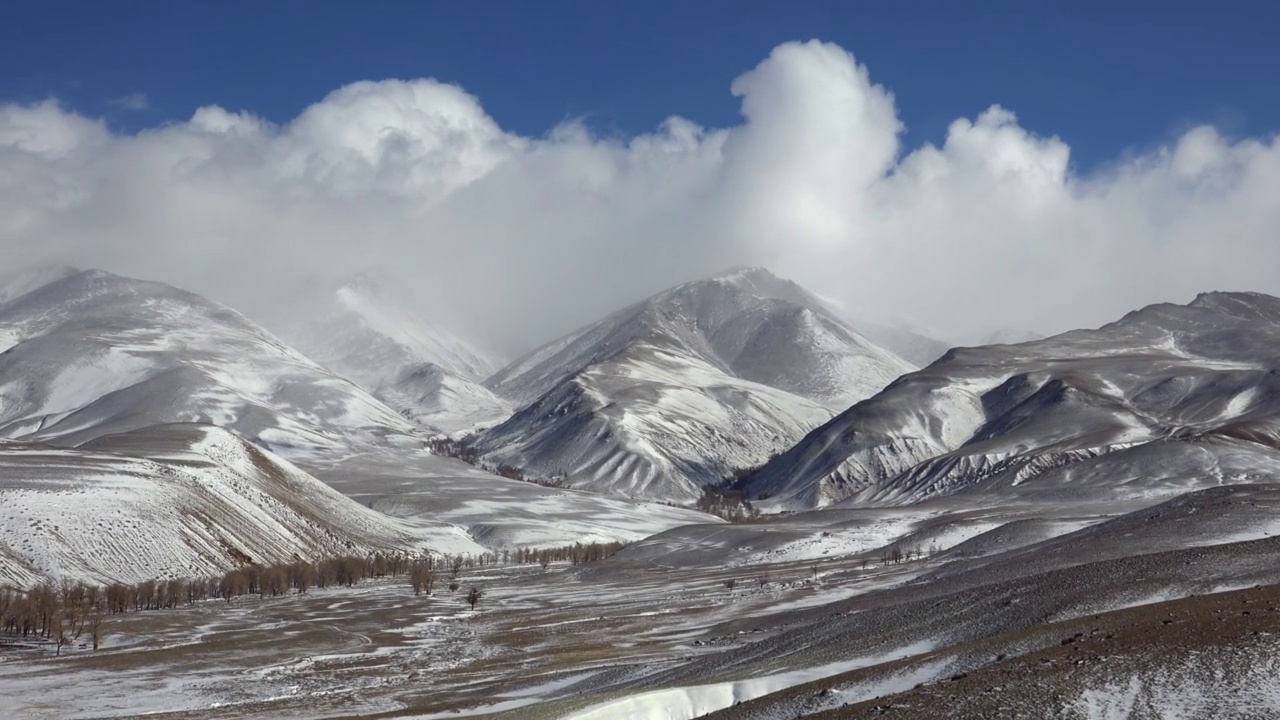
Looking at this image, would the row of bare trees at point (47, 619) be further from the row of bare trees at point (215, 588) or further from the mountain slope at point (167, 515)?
the mountain slope at point (167, 515)

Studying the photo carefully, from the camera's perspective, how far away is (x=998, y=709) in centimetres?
2870

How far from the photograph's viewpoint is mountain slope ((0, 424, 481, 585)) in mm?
124312

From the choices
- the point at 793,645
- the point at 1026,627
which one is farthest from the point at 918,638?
the point at 793,645

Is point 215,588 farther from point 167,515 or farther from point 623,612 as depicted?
point 623,612

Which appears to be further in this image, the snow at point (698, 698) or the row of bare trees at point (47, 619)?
the row of bare trees at point (47, 619)

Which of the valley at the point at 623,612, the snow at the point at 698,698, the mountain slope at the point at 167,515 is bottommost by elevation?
the snow at the point at 698,698

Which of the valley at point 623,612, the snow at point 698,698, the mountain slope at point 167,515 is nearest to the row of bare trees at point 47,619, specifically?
the valley at point 623,612

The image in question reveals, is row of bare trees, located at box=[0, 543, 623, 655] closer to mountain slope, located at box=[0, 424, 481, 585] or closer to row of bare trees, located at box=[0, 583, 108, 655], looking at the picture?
row of bare trees, located at box=[0, 583, 108, 655]

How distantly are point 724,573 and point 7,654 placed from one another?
2954 inches

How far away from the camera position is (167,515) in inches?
5635

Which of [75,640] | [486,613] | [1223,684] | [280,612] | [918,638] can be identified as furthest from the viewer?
[280,612]

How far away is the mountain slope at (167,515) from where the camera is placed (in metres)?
124

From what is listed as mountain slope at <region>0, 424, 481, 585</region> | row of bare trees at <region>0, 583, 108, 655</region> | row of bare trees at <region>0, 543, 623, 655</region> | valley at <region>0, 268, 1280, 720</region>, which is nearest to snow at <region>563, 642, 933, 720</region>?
valley at <region>0, 268, 1280, 720</region>

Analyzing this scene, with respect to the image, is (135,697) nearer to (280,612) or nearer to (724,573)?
(280,612)
